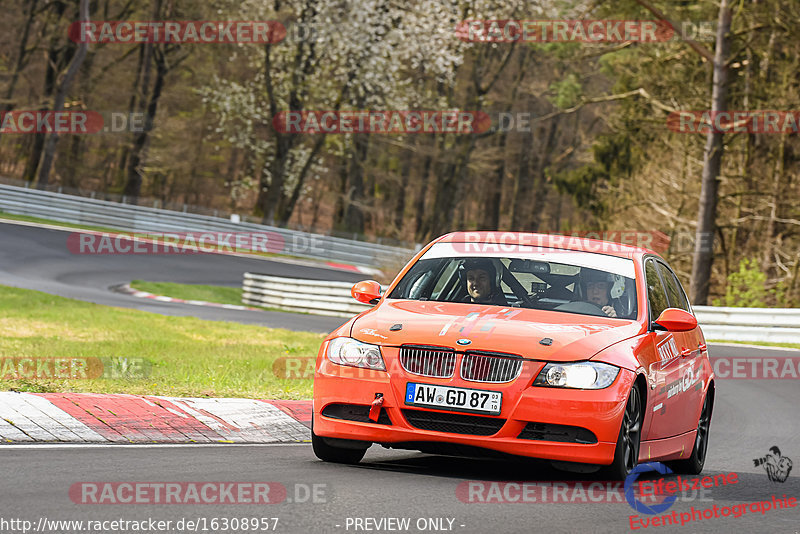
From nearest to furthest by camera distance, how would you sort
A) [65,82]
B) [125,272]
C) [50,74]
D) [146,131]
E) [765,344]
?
[765,344] < [125,272] < [65,82] < [146,131] < [50,74]

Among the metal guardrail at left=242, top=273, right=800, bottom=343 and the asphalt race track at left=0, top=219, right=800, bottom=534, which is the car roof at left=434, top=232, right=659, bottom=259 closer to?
the asphalt race track at left=0, top=219, right=800, bottom=534

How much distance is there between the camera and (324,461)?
7648 millimetres

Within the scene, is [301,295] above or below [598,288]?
below

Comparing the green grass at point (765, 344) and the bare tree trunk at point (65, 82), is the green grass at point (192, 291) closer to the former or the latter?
the green grass at point (765, 344)

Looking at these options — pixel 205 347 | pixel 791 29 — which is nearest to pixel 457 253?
pixel 205 347

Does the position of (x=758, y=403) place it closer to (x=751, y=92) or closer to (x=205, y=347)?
(x=205, y=347)

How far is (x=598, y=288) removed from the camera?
8.12 meters

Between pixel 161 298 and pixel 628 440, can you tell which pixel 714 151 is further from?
pixel 628 440

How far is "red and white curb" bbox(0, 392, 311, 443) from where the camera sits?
7844mm

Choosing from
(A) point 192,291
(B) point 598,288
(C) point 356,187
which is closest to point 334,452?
(B) point 598,288

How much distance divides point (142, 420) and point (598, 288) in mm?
3355

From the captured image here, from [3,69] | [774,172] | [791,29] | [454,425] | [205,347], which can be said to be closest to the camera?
[454,425]

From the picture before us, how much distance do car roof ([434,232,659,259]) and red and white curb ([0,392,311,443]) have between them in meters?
2.06

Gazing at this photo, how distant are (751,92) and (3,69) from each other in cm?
3930
